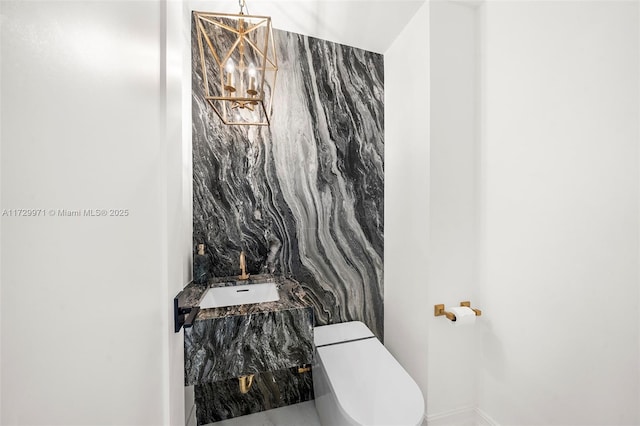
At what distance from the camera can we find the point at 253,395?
1.54 metres

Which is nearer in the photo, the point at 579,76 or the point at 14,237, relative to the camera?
the point at 14,237

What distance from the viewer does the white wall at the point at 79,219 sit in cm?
28

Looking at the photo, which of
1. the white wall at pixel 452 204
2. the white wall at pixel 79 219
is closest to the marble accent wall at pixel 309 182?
the white wall at pixel 452 204

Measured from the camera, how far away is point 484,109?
1360 mm

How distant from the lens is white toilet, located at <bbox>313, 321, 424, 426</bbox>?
0.99 meters

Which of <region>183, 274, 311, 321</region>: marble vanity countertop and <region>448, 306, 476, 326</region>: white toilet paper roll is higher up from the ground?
<region>183, 274, 311, 321</region>: marble vanity countertop

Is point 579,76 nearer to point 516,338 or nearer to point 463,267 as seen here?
point 463,267

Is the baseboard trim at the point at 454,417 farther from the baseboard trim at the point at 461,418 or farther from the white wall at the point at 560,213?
the white wall at the point at 560,213

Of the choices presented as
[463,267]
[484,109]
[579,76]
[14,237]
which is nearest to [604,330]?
[463,267]

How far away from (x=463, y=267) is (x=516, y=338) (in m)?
0.40

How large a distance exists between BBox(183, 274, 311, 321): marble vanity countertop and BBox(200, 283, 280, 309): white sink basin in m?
0.02

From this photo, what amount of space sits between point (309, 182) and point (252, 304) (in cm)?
88

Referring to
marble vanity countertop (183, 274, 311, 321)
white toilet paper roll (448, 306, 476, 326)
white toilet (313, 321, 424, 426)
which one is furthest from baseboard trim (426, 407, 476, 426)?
marble vanity countertop (183, 274, 311, 321)

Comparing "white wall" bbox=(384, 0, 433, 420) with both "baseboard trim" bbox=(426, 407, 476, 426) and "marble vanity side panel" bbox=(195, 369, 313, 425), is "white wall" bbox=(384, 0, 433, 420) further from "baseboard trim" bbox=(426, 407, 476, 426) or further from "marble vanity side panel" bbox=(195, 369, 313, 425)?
"marble vanity side panel" bbox=(195, 369, 313, 425)
